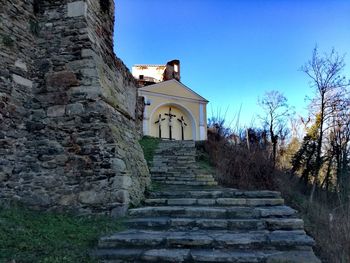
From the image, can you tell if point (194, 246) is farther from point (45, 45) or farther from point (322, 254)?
point (45, 45)

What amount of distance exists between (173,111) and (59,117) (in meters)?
15.3

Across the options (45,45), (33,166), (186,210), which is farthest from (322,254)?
(45,45)

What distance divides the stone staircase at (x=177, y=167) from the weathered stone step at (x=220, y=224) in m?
3.07

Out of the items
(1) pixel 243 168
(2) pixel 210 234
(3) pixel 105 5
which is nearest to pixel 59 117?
(3) pixel 105 5

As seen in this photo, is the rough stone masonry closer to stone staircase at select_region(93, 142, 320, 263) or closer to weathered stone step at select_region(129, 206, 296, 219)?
weathered stone step at select_region(129, 206, 296, 219)

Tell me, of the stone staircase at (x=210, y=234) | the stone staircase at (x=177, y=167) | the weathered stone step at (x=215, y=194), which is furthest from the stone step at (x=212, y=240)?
the stone staircase at (x=177, y=167)

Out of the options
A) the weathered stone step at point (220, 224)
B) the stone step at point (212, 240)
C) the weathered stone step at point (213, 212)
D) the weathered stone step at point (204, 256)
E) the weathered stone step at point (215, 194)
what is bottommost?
the weathered stone step at point (204, 256)

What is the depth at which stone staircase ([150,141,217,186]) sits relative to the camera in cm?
757

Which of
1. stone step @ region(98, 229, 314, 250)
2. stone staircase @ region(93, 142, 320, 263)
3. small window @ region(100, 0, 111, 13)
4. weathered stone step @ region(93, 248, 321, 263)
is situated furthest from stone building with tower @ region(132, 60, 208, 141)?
weathered stone step @ region(93, 248, 321, 263)

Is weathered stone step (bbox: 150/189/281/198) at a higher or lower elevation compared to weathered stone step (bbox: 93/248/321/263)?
higher

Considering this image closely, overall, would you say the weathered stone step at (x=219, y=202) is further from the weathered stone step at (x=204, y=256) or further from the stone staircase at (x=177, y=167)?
the stone staircase at (x=177, y=167)

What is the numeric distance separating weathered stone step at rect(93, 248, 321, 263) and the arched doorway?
591 inches

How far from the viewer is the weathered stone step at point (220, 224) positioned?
4.10 meters

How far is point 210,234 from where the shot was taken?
12.5 ft
